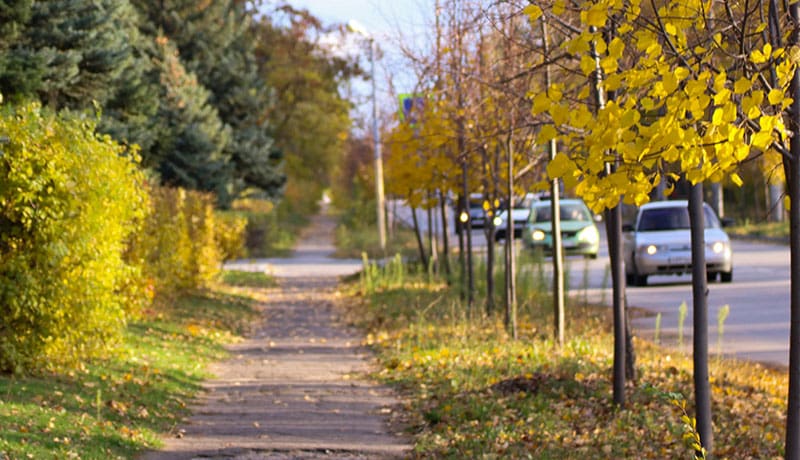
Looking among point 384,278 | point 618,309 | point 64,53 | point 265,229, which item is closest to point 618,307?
point 618,309

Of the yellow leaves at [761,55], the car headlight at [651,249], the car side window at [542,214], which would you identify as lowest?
the car headlight at [651,249]

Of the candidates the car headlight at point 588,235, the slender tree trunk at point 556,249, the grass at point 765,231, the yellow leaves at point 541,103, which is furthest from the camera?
the grass at point 765,231

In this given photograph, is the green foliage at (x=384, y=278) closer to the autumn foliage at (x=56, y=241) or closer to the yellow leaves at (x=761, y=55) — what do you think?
the autumn foliage at (x=56, y=241)

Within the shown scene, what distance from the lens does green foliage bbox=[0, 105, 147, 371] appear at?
9.68 metres

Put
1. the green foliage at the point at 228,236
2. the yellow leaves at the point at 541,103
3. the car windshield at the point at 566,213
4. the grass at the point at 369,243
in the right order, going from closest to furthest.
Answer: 1. the yellow leaves at the point at 541,103
2. the green foliage at the point at 228,236
3. the car windshield at the point at 566,213
4. the grass at the point at 369,243

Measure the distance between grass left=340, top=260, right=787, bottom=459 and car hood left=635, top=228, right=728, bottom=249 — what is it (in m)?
6.63

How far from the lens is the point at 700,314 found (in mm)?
7129

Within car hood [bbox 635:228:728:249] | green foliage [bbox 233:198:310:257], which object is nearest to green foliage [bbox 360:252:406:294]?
car hood [bbox 635:228:728:249]

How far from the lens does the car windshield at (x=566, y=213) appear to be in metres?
32.6

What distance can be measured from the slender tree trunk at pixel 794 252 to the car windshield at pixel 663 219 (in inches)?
662

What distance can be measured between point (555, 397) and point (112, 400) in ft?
12.4

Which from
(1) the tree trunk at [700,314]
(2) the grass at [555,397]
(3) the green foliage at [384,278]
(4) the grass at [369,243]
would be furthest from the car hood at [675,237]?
(1) the tree trunk at [700,314]

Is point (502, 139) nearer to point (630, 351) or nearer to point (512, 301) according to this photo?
point (512, 301)

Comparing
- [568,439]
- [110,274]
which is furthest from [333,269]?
[568,439]
